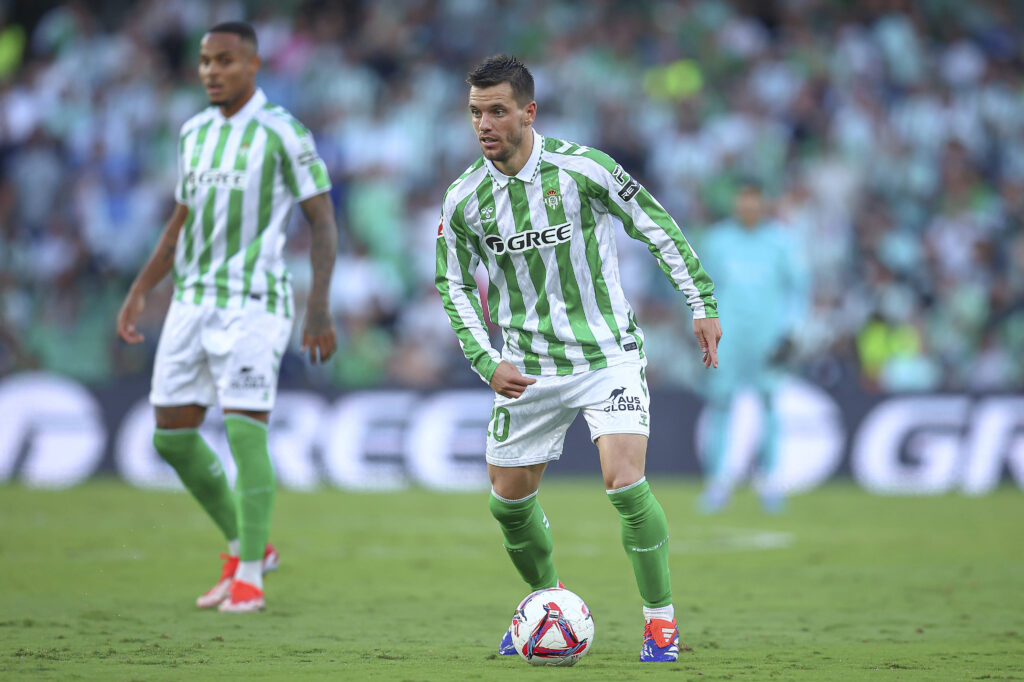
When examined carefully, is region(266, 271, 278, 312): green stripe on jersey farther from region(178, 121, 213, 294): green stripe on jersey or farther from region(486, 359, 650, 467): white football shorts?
region(486, 359, 650, 467): white football shorts

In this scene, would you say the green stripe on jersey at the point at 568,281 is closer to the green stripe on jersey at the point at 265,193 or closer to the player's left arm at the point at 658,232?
the player's left arm at the point at 658,232

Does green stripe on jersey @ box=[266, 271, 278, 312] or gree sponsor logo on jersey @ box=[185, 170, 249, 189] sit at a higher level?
gree sponsor logo on jersey @ box=[185, 170, 249, 189]

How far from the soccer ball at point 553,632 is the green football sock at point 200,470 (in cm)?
219

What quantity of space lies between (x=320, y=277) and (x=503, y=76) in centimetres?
179

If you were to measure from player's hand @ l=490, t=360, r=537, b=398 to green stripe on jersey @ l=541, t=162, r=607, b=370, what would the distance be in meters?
0.28

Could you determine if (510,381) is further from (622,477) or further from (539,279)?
(622,477)

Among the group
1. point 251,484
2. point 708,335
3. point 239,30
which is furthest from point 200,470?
point 708,335

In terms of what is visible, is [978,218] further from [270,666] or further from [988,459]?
[270,666]

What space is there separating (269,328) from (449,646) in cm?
192

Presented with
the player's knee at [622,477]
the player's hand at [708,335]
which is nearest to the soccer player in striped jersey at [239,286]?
the player's knee at [622,477]

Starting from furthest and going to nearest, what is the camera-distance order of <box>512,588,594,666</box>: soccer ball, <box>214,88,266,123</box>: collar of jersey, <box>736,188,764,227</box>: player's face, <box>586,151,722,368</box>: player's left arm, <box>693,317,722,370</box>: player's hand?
<box>736,188,764,227</box>: player's face < <box>214,88,266,123</box>: collar of jersey < <box>586,151,722,368</box>: player's left arm < <box>693,317,722,370</box>: player's hand < <box>512,588,594,666</box>: soccer ball

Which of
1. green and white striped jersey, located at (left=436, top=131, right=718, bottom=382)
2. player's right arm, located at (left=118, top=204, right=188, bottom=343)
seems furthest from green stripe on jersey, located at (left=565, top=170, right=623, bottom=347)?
player's right arm, located at (left=118, top=204, right=188, bottom=343)

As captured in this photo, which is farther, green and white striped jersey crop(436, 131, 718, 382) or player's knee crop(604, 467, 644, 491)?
green and white striped jersey crop(436, 131, 718, 382)

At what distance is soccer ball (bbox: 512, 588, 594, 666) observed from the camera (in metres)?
4.93
